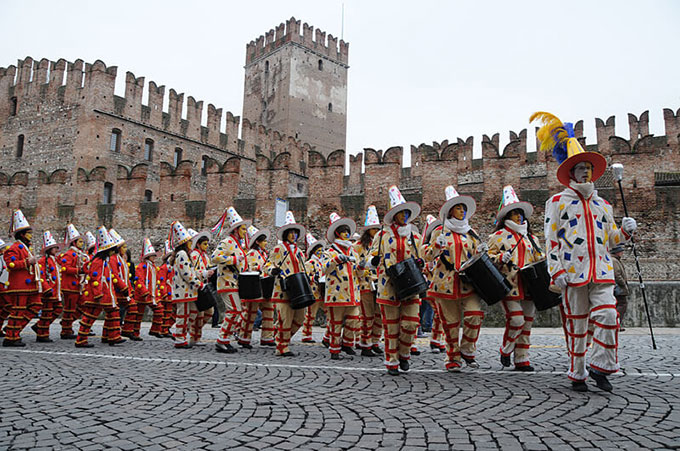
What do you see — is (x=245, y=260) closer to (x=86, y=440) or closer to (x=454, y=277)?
(x=454, y=277)

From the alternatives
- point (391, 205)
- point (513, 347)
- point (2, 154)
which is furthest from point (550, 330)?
point (2, 154)

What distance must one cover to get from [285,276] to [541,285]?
3.53m

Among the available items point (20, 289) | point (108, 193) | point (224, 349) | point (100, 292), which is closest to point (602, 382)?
point (224, 349)

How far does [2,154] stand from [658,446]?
146 feet

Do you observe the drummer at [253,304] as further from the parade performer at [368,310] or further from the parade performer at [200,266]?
the parade performer at [368,310]

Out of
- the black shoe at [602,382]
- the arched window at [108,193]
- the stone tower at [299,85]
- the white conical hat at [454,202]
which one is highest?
the stone tower at [299,85]

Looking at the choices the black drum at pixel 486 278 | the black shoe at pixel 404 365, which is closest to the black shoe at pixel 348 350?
the black shoe at pixel 404 365

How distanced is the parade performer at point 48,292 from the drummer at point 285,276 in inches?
171

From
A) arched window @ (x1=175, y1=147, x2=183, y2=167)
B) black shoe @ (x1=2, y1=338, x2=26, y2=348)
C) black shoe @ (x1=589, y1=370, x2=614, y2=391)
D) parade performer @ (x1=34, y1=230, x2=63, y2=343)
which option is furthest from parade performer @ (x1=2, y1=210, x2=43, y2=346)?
arched window @ (x1=175, y1=147, x2=183, y2=167)

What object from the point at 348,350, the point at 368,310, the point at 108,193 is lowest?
the point at 348,350

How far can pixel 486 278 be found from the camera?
5.75 m

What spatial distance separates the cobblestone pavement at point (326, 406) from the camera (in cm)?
348

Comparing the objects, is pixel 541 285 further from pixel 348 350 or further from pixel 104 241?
pixel 104 241

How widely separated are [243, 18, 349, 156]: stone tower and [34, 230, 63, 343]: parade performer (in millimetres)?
44762
